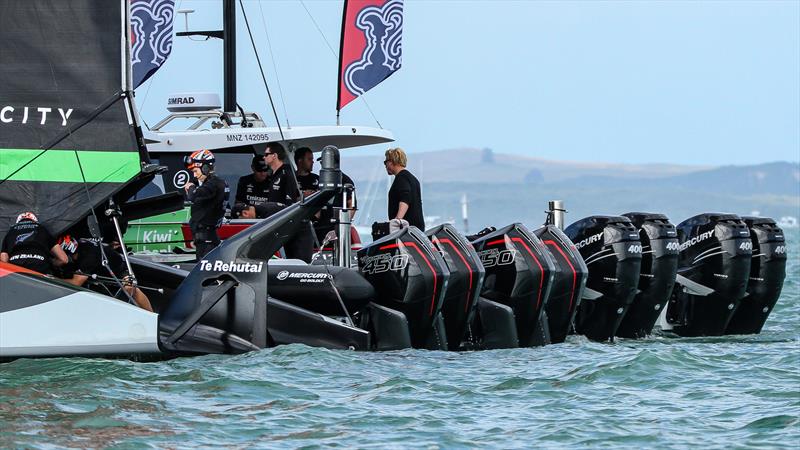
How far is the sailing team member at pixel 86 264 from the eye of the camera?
382 inches

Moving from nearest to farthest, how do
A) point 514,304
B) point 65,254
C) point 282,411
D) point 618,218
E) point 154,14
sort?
1. point 282,411
2. point 65,254
3. point 514,304
4. point 618,218
5. point 154,14

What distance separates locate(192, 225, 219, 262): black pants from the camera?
1099 cm

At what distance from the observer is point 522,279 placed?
11.1 metres

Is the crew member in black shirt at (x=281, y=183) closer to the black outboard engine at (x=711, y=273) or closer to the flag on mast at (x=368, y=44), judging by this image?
the flag on mast at (x=368, y=44)

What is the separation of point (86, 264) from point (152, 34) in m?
6.18

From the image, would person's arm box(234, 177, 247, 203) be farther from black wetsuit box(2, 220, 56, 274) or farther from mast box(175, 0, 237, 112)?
black wetsuit box(2, 220, 56, 274)

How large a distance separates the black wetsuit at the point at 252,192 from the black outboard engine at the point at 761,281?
445 centimetres

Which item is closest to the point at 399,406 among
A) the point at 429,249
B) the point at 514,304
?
the point at 429,249

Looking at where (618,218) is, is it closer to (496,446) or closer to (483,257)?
(483,257)

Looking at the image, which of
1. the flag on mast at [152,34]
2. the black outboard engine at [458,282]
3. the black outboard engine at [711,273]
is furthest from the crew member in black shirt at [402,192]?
the flag on mast at [152,34]

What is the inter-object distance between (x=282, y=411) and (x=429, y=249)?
113 inches

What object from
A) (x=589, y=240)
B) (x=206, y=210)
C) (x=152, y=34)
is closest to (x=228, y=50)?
(x=152, y=34)

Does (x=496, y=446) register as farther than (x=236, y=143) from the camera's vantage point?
No

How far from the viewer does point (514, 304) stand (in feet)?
36.5
